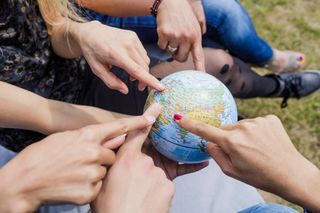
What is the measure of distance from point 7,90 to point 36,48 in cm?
21

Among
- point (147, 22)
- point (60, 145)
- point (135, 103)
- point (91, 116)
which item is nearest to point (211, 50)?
point (147, 22)

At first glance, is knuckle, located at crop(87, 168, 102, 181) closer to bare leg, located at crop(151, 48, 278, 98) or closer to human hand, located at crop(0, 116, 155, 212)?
human hand, located at crop(0, 116, 155, 212)

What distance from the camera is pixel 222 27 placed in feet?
6.79

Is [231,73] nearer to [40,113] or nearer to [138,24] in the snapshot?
[138,24]

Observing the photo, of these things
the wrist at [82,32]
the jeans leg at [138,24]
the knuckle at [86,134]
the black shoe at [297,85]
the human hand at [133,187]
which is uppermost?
the wrist at [82,32]

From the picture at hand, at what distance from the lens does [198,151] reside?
1.28 meters

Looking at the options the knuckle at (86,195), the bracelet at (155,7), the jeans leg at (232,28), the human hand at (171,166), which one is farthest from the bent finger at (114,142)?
the jeans leg at (232,28)

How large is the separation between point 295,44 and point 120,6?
140 centimetres

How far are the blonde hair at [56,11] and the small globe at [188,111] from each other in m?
0.46

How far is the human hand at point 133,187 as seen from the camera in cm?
107

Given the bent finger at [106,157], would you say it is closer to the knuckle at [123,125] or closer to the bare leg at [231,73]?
the knuckle at [123,125]

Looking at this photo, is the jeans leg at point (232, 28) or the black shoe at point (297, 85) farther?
the black shoe at point (297, 85)

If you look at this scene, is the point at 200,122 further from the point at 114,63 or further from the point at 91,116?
the point at 91,116

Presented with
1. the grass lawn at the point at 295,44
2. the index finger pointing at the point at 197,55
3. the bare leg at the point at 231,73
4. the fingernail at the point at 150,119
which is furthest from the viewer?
the grass lawn at the point at 295,44
